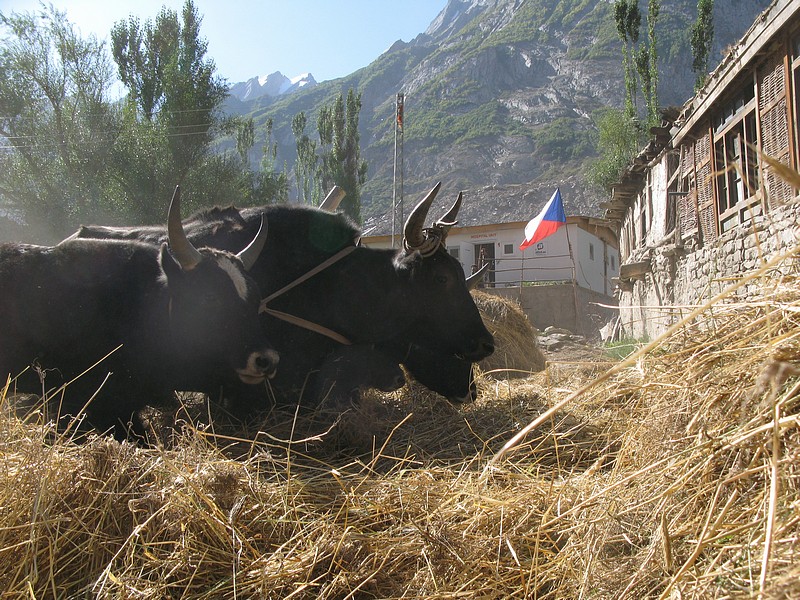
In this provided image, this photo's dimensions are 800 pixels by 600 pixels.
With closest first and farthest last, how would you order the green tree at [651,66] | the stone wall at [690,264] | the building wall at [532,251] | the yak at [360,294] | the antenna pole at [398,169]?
1. the yak at [360,294]
2. the stone wall at [690,264]
3. the antenna pole at [398,169]
4. the green tree at [651,66]
5. the building wall at [532,251]

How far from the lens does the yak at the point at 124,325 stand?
3.84 m

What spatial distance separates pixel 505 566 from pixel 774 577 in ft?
3.13

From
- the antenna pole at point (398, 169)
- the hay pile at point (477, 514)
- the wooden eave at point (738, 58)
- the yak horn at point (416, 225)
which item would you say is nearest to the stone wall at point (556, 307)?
the antenna pole at point (398, 169)

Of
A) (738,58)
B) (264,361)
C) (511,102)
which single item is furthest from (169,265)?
(511,102)

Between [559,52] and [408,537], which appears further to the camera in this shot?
[559,52]

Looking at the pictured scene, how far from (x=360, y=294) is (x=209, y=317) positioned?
1554 mm

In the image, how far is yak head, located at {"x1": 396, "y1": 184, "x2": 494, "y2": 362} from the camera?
5195mm

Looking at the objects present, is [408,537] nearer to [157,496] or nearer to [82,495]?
[157,496]

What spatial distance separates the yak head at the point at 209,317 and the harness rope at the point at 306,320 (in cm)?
77

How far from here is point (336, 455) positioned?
140 inches

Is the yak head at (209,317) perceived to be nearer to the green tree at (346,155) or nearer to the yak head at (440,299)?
the yak head at (440,299)

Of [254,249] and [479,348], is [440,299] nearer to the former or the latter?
[479,348]

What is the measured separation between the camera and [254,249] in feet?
15.3

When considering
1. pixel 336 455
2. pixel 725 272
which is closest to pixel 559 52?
pixel 725 272
